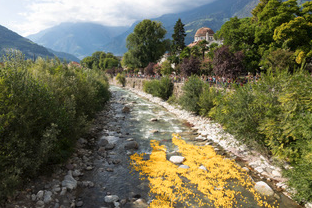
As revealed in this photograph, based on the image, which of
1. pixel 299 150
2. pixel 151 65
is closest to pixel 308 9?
pixel 151 65

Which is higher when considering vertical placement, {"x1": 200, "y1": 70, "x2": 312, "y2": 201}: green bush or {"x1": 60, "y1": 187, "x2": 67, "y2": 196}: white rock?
{"x1": 200, "y1": 70, "x2": 312, "y2": 201}: green bush

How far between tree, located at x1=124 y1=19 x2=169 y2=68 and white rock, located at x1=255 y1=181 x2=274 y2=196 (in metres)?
44.9

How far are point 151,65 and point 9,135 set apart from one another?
136 feet

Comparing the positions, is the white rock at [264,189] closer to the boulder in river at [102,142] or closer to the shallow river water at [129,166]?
the shallow river water at [129,166]

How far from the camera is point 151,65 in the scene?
46.3m

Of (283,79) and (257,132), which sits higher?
(283,79)

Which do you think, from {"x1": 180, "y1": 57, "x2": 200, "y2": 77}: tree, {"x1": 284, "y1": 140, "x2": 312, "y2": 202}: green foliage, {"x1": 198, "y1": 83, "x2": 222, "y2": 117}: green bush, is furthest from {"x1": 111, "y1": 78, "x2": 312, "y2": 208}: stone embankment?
{"x1": 180, "y1": 57, "x2": 200, "y2": 77}: tree

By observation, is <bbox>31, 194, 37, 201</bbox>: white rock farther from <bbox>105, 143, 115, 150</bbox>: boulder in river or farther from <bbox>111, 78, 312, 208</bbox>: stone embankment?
<bbox>111, 78, 312, 208</bbox>: stone embankment

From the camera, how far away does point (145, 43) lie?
164 ft

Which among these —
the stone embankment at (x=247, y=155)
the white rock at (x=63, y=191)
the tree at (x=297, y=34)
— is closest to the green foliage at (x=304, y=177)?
the stone embankment at (x=247, y=155)

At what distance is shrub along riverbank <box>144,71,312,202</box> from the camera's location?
7355 mm

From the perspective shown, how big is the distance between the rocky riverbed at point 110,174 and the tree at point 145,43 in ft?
120

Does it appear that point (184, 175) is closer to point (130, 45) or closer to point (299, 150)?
point (299, 150)

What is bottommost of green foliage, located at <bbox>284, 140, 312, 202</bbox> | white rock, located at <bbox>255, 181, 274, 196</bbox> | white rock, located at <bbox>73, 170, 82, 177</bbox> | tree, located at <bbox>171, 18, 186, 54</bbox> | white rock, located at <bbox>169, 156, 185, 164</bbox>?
white rock, located at <bbox>73, 170, 82, 177</bbox>
